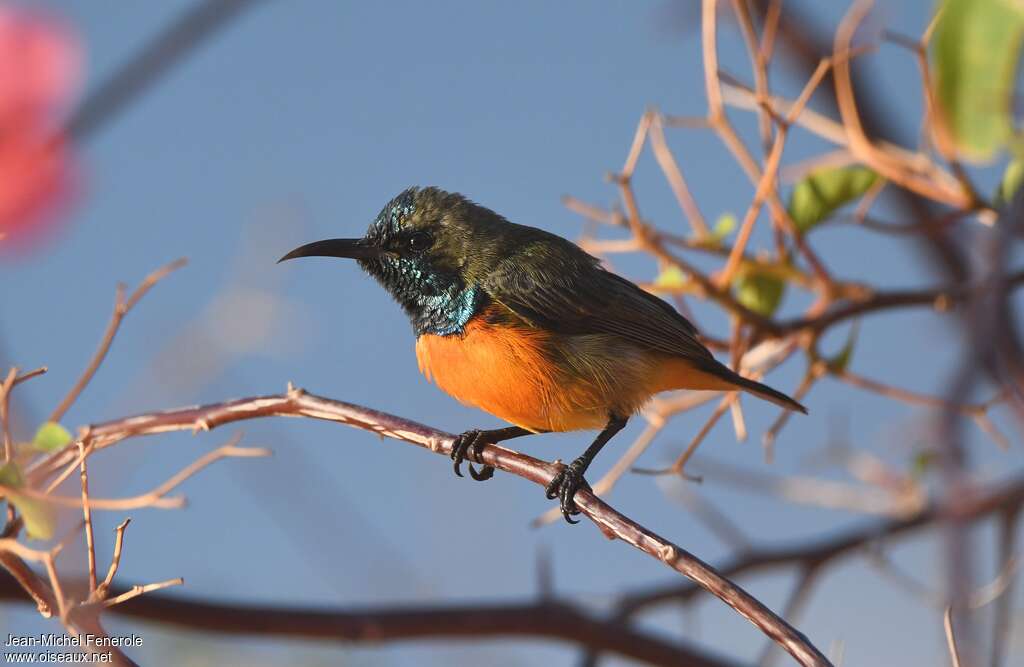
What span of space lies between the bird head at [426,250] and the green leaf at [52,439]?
2.73 feet

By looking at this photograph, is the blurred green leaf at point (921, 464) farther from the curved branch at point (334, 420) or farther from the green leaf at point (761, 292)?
the curved branch at point (334, 420)

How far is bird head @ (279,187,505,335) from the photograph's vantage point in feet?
6.61

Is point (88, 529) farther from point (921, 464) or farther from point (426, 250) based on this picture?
point (921, 464)

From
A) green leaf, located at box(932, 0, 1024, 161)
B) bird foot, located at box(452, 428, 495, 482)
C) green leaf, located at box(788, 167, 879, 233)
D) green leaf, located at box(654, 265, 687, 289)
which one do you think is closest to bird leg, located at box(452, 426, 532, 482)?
bird foot, located at box(452, 428, 495, 482)

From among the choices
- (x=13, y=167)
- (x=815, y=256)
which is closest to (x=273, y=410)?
(x=13, y=167)

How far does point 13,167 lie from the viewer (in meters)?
1.43

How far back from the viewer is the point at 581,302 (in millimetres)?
2025

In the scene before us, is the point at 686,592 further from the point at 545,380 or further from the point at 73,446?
the point at 73,446

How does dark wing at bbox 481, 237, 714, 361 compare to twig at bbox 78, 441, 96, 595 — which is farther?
dark wing at bbox 481, 237, 714, 361

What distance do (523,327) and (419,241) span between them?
33 cm

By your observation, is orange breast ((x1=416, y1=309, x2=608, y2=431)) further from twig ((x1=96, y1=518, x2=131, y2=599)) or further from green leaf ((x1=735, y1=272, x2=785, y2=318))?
twig ((x1=96, y1=518, x2=131, y2=599))

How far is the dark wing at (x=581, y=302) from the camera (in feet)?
6.37

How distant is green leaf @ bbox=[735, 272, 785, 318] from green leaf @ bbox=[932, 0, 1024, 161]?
68cm

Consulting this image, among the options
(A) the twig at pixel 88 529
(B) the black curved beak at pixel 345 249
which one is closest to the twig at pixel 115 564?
(A) the twig at pixel 88 529
